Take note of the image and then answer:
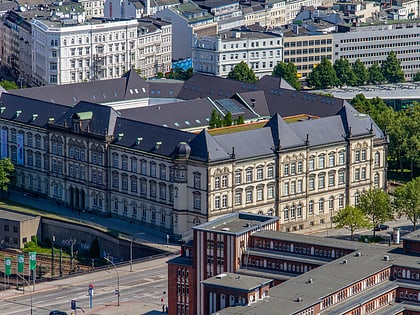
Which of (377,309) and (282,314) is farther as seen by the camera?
(377,309)

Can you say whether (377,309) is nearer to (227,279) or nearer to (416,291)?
(416,291)

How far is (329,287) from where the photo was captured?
189875mm

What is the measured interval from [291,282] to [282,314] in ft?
39.2

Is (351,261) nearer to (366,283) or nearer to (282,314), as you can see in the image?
(366,283)

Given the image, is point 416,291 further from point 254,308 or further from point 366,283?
point 254,308

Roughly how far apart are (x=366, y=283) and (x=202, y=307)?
18.6 meters

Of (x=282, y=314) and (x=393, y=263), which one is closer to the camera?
(x=282, y=314)

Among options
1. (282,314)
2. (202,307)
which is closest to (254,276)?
(202,307)

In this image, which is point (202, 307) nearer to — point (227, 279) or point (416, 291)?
point (227, 279)

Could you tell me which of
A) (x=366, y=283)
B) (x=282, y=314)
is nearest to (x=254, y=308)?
(x=282, y=314)

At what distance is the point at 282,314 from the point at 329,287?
10.6 m

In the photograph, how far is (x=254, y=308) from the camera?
184000 millimetres

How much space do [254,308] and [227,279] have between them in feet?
31.8

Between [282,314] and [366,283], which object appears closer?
[282,314]
